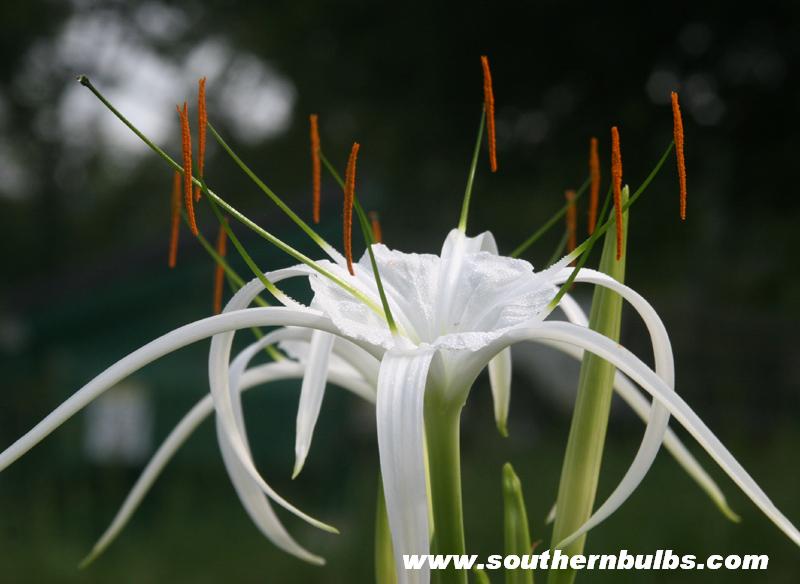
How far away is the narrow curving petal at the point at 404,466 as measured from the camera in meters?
0.42

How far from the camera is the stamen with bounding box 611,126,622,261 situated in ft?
1.62

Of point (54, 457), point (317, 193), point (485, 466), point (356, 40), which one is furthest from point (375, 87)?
point (317, 193)

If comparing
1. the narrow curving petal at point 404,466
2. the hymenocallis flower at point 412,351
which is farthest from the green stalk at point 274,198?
the narrow curving petal at point 404,466

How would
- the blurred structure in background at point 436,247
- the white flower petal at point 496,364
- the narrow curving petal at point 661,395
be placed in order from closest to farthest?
the narrow curving petal at point 661,395
the white flower petal at point 496,364
the blurred structure in background at point 436,247

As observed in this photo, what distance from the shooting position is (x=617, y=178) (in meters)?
0.50

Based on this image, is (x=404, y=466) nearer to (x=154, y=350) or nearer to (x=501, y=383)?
(x=154, y=350)

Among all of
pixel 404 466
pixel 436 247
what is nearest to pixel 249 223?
pixel 404 466

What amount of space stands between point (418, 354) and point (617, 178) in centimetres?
14

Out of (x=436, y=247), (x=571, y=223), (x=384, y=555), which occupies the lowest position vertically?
(x=384, y=555)

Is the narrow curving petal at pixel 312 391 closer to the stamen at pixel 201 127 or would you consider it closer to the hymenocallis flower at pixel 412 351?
the hymenocallis flower at pixel 412 351

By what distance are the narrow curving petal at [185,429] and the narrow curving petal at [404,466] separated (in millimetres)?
177

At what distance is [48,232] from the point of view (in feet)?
27.5

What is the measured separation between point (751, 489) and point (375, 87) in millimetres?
4696

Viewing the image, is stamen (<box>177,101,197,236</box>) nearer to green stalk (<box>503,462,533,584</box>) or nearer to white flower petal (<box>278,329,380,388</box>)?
white flower petal (<box>278,329,380,388</box>)
